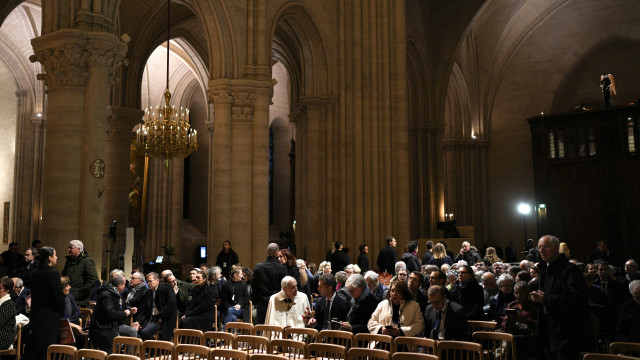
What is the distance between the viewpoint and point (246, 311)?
34.3 ft

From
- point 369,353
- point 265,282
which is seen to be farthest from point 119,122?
point 369,353

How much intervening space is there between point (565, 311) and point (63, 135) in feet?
30.0

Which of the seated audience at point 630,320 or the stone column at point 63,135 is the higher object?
the stone column at point 63,135

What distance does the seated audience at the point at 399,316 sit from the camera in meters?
6.39

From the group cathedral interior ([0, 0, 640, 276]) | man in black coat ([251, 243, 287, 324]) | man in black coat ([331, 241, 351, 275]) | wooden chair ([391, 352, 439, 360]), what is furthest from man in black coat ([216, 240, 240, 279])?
wooden chair ([391, 352, 439, 360])

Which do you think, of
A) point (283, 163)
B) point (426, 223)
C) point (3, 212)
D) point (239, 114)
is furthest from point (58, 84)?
point (283, 163)

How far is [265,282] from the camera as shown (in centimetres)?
929

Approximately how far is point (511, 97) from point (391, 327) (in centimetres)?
2820

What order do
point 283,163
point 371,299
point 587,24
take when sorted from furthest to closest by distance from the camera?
point 283,163 → point 587,24 → point 371,299

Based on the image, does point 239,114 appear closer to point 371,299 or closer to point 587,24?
point 371,299

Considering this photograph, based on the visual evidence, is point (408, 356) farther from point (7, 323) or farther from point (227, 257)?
point (227, 257)

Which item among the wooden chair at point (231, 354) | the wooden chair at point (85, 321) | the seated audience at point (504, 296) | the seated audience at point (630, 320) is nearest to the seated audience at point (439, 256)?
the seated audience at point (504, 296)

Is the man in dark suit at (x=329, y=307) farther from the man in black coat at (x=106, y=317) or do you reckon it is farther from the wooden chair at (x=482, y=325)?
the man in black coat at (x=106, y=317)

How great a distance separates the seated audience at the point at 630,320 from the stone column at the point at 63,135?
29.2 feet
